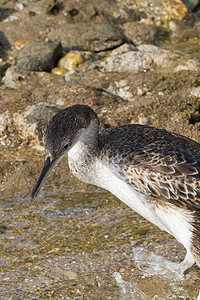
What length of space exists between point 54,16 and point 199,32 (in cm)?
298

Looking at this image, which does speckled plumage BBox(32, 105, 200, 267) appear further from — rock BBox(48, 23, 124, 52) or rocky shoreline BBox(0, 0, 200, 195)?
rock BBox(48, 23, 124, 52)

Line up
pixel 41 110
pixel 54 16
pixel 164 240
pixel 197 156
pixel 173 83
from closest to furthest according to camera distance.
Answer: pixel 197 156 → pixel 164 240 → pixel 41 110 → pixel 173 83 → pixel 54 16

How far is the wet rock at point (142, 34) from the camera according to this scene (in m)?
8.91

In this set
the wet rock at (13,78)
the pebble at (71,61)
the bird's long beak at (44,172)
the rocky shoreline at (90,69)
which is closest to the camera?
the bird's long beak at (44,172)

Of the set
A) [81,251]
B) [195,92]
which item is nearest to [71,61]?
[195,92]

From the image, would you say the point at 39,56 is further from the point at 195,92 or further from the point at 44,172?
the point at 44,172

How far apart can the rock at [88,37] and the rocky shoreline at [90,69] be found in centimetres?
2

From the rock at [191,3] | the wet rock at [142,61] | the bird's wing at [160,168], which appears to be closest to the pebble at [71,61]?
the wet rock at [142,61]

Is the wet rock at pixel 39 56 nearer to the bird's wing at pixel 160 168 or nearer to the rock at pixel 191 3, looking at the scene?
the rock at pixel 191 3

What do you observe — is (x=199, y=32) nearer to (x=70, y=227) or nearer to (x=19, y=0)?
(x=19, y=0)

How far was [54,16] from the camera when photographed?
9258 millimetres

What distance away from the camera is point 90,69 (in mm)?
7598

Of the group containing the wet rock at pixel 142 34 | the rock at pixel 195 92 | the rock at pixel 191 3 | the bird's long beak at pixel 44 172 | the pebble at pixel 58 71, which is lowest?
the pebble at pixel 58 71

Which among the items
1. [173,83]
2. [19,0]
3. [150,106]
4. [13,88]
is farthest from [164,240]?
[19,0]
